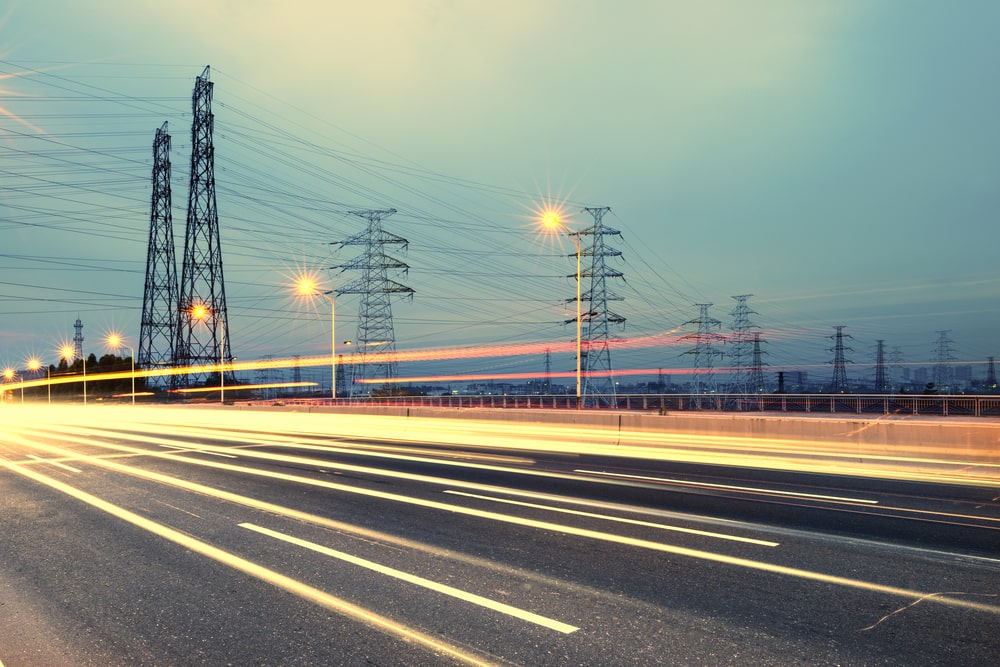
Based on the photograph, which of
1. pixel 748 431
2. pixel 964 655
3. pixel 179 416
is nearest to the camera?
pixel 964 655

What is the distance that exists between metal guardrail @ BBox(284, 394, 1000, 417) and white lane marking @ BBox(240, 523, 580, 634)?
85.6 feet

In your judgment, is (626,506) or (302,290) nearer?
(626,506)

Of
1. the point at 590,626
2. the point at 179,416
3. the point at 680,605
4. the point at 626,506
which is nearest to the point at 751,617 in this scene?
the point at 680,605

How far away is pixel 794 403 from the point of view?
35469mm

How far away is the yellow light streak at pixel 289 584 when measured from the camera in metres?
4.68

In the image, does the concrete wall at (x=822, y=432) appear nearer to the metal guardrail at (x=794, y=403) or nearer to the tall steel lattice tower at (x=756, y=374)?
the metal guardrail at (x=794, y=403)

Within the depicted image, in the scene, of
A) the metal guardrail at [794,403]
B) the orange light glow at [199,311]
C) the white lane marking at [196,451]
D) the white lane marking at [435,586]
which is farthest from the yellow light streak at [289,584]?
the orange light glow at [199,311]

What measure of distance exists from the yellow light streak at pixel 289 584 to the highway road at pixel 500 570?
1.3 inches

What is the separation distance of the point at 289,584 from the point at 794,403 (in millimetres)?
34424

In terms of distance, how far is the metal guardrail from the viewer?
95.0ft

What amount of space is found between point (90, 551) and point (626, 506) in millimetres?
7043

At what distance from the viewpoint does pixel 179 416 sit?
37.4 metres

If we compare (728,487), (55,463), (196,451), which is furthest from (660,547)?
(55,463)

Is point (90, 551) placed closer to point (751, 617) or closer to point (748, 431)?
point (751, 617)
